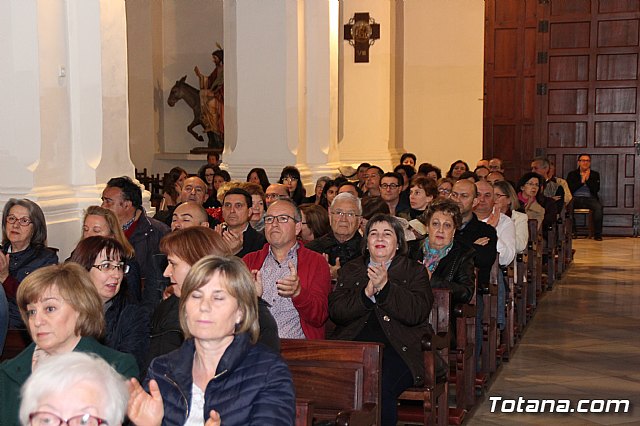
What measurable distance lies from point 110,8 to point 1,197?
1.74 metres

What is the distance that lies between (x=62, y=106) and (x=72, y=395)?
5130mm

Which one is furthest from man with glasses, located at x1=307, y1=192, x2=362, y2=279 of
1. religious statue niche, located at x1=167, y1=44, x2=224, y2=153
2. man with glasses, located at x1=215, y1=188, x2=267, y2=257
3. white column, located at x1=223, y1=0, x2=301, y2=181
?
religious statue niche, located at x1=167, y1=44, x2=224, y2=153

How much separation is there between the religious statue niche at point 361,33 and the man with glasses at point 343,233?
805 centimetres

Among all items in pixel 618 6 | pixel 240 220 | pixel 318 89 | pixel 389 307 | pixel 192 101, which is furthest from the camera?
pixel 618 6

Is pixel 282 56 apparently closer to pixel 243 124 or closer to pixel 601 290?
pixel 243 124

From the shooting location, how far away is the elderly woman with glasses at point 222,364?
Answer: 11.1 feet

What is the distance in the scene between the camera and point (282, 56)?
37.7 feet

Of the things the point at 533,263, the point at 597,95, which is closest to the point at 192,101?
the point at 597,95

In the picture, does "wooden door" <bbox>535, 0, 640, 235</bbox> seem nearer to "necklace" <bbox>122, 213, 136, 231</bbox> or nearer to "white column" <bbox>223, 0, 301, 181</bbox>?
"white column" <bbox>223, 0, 301, 181</bbox>

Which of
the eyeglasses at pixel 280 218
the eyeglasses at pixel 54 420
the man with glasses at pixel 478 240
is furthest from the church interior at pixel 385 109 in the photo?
the eyeglasses at pixel 54 420

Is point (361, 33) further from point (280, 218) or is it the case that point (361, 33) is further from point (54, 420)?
point (54, 420)

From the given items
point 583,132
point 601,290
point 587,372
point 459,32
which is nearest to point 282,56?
point 601,290

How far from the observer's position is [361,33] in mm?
15023

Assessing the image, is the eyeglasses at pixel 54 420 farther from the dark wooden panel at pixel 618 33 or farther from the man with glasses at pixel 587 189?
the dark wooden panel at pixel 618 33
